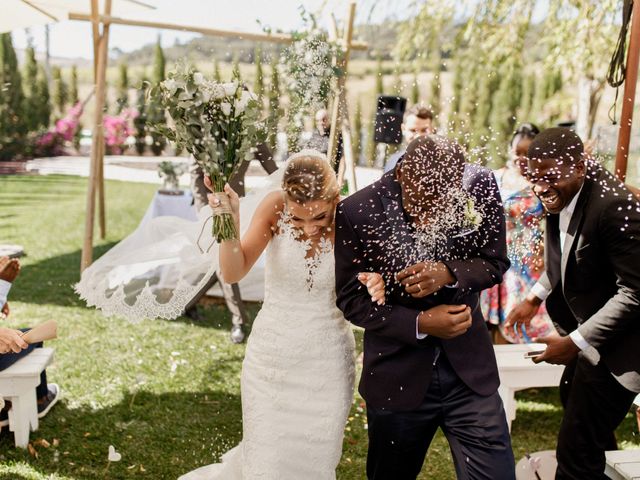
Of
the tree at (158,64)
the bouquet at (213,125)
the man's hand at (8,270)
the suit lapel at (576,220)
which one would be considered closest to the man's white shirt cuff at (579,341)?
the suit lapel at (576,220)

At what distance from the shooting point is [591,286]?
251 cm

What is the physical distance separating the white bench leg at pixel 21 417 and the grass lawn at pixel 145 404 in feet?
0.21

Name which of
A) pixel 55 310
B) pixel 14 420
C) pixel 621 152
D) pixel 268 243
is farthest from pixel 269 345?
pixel 55 310

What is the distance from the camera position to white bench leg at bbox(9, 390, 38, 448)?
11.6ft

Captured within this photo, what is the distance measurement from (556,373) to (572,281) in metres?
1.34

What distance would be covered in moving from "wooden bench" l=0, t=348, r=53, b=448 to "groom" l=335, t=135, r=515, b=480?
6.75 feet

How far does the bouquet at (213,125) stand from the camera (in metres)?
2.53

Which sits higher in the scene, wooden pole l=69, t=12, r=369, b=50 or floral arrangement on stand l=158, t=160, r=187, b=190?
wooden pole l=69, t=12, r=369, b=50

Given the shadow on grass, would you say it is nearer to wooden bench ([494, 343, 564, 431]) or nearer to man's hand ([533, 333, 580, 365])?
wooden bench ([494, 343, 564, 431])

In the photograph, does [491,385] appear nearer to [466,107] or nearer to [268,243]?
[268,243]

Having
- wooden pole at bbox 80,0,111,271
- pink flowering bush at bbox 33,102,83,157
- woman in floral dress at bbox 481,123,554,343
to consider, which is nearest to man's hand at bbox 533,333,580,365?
woman in floral dress at bbox 481,123,554,343

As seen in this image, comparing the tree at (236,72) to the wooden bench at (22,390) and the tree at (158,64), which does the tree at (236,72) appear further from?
the tree at (158,64)

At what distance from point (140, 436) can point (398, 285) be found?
2.24 meters

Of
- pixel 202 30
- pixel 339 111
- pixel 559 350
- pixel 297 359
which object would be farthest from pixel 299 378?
pixel 202 30
